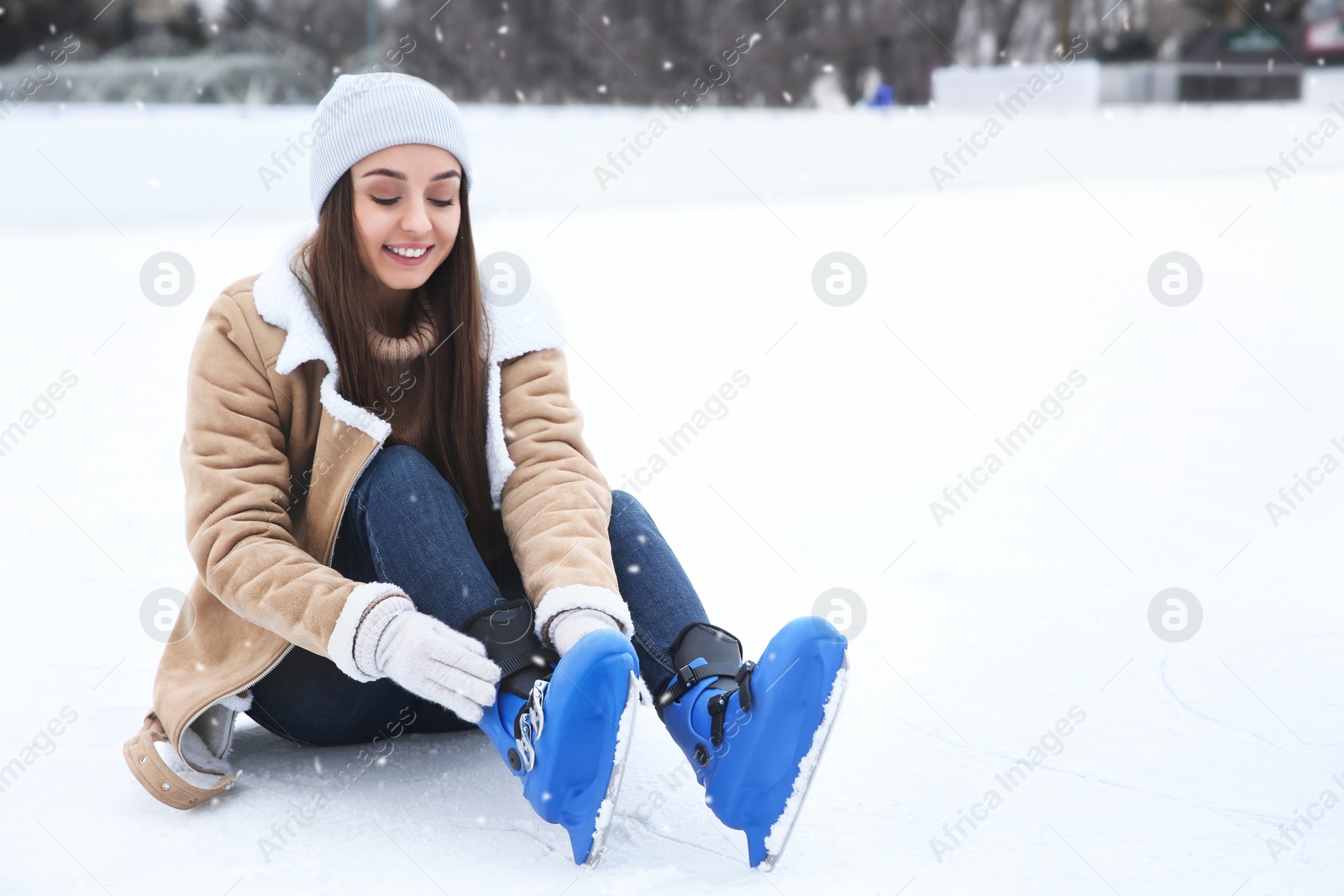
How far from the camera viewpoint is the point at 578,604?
1.37 meters

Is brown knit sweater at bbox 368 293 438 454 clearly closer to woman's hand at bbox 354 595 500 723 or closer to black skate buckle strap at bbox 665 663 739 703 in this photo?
woman's hand at bbox 354 595 500 723

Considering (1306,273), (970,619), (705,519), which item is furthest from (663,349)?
(1306,273)

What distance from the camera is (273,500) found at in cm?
145

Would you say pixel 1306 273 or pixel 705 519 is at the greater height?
pixel 1306 273

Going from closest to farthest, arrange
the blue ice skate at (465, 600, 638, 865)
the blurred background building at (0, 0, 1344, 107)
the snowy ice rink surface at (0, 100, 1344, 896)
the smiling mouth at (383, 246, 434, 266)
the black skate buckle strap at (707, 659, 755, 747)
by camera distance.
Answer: the blue ice skate at (465, 600, 638, 865), the black skate buckle strap at (707, 659, 755, 747), the snowy ice rink surface at (0, 100, 1344, 896), the smiling mouth at (383, 246, 434, 266), the blurred background building at (0, 0, 1344, 107)

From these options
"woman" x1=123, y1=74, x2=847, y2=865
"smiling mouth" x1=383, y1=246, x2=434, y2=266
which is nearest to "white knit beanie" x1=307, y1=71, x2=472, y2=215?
"woman" x1=123, y1=74, x2=847, y2=865

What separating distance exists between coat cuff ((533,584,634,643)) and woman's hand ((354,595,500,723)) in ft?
0.28

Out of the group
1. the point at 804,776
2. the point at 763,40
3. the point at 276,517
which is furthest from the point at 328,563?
the point at 763,40

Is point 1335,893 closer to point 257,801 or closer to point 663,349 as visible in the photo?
point 257,801

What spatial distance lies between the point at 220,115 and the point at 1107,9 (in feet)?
59.6

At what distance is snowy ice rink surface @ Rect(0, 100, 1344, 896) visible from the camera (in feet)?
4.72

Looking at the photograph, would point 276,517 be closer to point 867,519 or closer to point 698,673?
point 698,673

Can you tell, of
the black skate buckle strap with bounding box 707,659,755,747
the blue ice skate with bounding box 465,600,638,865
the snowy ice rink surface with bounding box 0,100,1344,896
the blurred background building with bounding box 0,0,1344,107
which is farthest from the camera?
the blurred background building with bounding box 0,0,1344,107

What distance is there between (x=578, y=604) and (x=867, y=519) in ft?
5.07
